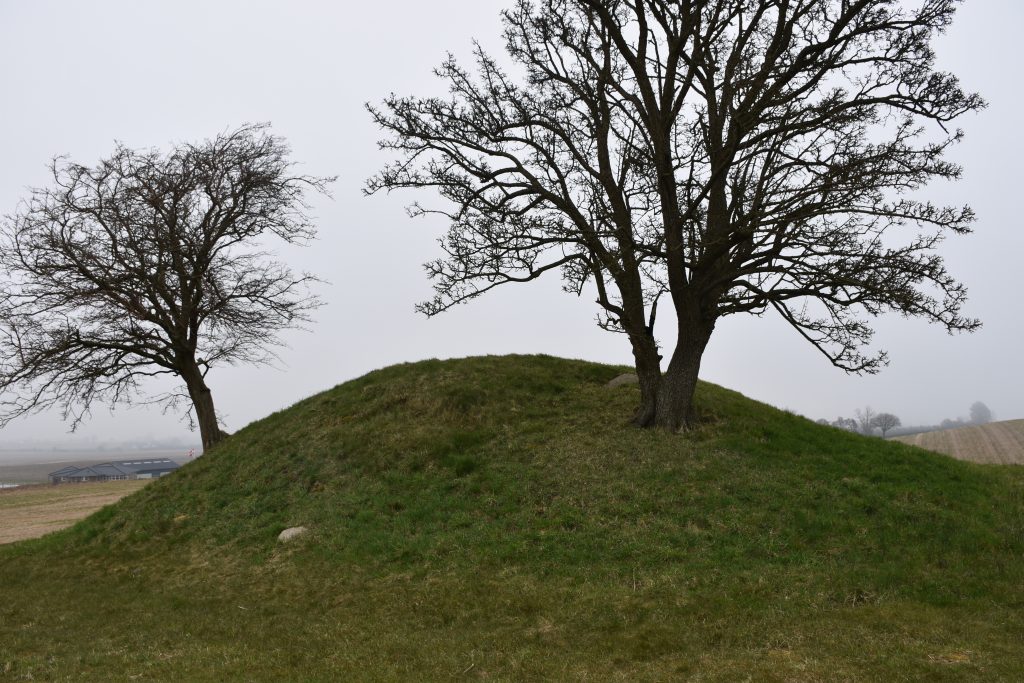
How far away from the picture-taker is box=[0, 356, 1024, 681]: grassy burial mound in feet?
28.0

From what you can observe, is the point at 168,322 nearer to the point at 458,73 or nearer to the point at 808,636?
the point at 458,73

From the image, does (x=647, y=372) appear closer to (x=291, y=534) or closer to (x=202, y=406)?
(x=291, y=534)

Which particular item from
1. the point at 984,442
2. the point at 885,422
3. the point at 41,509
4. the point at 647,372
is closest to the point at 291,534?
the point at 647,372

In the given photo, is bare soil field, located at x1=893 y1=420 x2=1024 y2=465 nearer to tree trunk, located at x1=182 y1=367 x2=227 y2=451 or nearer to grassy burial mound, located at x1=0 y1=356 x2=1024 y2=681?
grassy burial mound, located at x1=0 y1=356 x2=1024 y2=681

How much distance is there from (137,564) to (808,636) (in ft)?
49.6

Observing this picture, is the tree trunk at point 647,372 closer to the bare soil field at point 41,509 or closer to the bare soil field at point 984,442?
the bare soil field at point 984,442

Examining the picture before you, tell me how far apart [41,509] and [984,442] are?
4745cm

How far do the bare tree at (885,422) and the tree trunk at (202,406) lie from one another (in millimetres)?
61669

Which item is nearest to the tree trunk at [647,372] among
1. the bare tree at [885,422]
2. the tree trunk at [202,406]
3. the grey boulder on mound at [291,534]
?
the grey boulder on mound at [291,534]

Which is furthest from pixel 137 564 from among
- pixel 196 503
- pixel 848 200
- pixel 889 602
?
pixel 848 200

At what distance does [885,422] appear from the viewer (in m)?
65.8

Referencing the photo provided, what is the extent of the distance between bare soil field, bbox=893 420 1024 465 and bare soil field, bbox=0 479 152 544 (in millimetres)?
32207

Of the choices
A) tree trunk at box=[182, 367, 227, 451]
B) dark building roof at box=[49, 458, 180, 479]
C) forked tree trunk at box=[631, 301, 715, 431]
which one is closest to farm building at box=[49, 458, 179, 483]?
dark building roof at box=[49, 458, 180, 479]

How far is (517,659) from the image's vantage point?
838 cm
